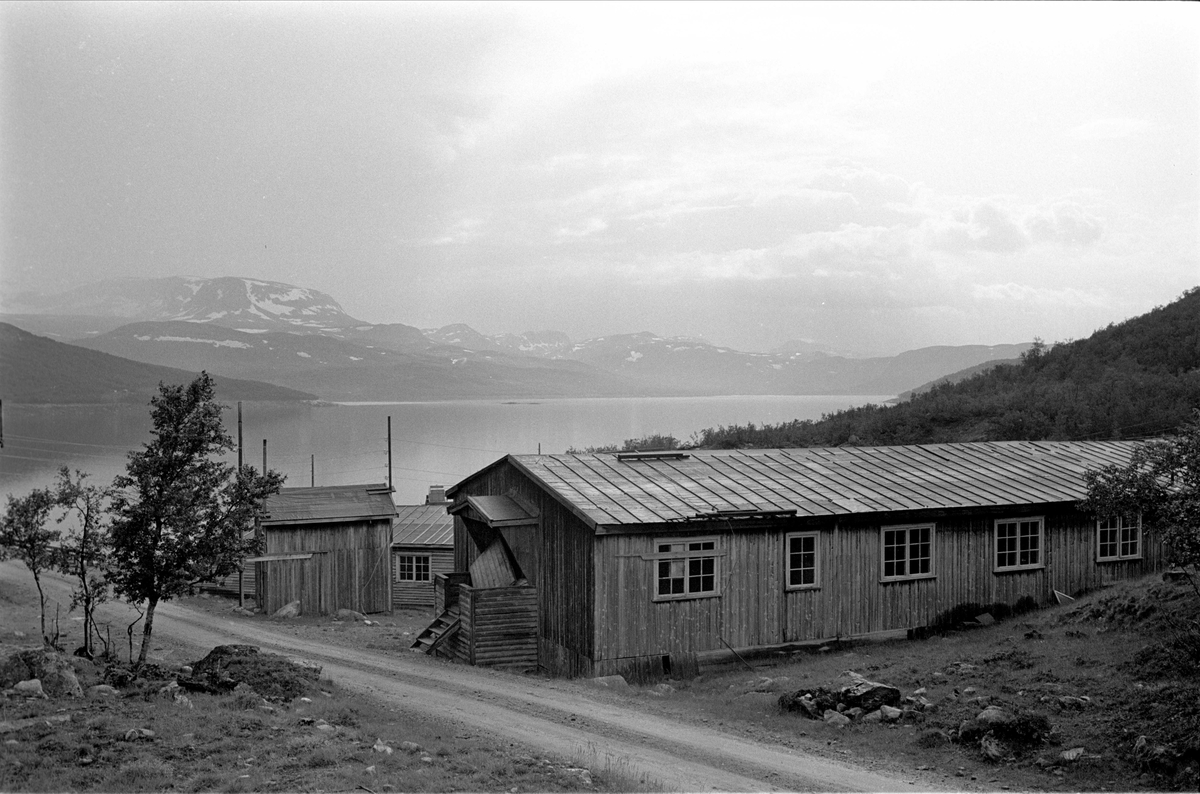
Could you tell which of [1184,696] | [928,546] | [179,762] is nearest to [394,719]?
[179,762]

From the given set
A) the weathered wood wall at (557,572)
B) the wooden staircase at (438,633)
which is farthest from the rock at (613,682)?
the wooden staircase at (438,633)

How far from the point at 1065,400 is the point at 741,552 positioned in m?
31.3

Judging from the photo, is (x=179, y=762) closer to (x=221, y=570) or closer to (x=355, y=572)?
(x=221, y=570)

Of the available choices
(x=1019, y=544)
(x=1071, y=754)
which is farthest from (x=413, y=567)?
(x=1071, y=754)

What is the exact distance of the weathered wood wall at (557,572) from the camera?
66.7 feet

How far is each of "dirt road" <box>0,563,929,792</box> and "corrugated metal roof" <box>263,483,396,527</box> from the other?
10052 millimetres

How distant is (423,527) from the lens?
131 feet

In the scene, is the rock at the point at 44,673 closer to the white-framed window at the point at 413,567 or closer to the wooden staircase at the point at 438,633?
the wooden staircase at the point at 438,633

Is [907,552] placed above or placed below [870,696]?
above

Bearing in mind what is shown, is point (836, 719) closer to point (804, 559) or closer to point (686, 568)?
point (686, 568)

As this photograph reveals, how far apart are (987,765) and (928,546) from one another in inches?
395

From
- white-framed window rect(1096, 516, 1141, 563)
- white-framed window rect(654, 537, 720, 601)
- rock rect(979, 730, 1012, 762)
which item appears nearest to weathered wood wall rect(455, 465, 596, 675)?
white-framed window rect(654, 537, 720, 601)

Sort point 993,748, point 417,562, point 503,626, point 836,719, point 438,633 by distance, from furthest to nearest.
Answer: point 417,562, point 438,633, point 503,626, point 836,719, point 993,748

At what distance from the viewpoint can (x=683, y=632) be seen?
67.4 feet
